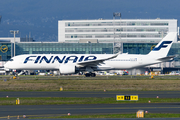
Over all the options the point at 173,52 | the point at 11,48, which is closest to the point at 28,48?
the point at 11,48

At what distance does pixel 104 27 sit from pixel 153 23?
26.6 meters

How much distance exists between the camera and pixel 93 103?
23.3 metres

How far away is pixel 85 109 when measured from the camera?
20.3 metres

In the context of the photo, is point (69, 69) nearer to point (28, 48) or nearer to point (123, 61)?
point (123, 61)

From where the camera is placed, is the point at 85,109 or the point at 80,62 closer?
the point at 85,109

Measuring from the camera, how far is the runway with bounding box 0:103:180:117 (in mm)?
19062

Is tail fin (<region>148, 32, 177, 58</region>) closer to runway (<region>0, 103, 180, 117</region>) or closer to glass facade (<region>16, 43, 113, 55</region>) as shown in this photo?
runway (<region>0, 103, 180, 117</region>)

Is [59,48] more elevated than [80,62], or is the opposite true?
[59,48]

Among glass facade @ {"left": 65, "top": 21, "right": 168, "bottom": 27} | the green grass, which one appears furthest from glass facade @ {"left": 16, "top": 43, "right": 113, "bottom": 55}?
the green grass

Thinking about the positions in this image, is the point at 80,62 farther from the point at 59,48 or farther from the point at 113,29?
the point at 113,29

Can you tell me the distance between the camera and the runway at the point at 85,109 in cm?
1906

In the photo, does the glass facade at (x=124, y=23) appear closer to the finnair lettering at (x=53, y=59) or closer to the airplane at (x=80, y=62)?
the airplane at (x=80, y=62)

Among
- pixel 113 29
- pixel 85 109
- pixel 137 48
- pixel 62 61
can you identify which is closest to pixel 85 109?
pixel 85 109

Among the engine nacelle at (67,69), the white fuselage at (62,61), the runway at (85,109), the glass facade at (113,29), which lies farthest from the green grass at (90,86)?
the glass facade at (113,29)
